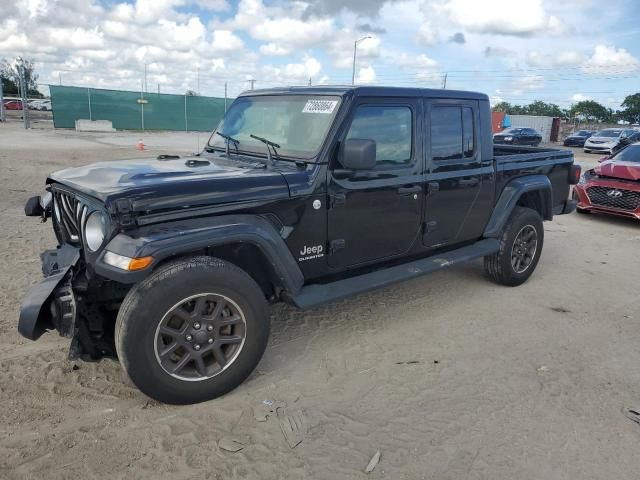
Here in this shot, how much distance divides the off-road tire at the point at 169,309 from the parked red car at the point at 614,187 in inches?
317

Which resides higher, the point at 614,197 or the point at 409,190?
the point at 409,190

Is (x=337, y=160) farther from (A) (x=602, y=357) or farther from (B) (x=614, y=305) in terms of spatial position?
(B) (x=614, y=305)

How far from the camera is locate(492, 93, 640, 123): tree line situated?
6500 cm

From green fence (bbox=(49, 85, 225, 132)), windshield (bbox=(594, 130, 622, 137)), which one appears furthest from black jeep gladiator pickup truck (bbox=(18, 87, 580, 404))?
green fence (bbox=(49, 85, 225, 132))

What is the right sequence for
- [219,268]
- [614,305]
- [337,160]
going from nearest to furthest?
[219,268], [337,160], [614,305]

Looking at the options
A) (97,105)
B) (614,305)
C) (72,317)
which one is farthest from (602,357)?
(97,105)

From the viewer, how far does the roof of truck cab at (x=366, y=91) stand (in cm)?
378

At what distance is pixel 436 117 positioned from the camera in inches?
170

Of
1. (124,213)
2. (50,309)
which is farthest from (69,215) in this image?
(124,213)

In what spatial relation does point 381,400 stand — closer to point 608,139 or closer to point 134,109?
point 608,139

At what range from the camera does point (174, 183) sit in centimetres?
296

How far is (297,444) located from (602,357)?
2.60 m

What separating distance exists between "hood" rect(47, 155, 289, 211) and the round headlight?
0.13 metres

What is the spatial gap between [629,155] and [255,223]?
30.2ft
